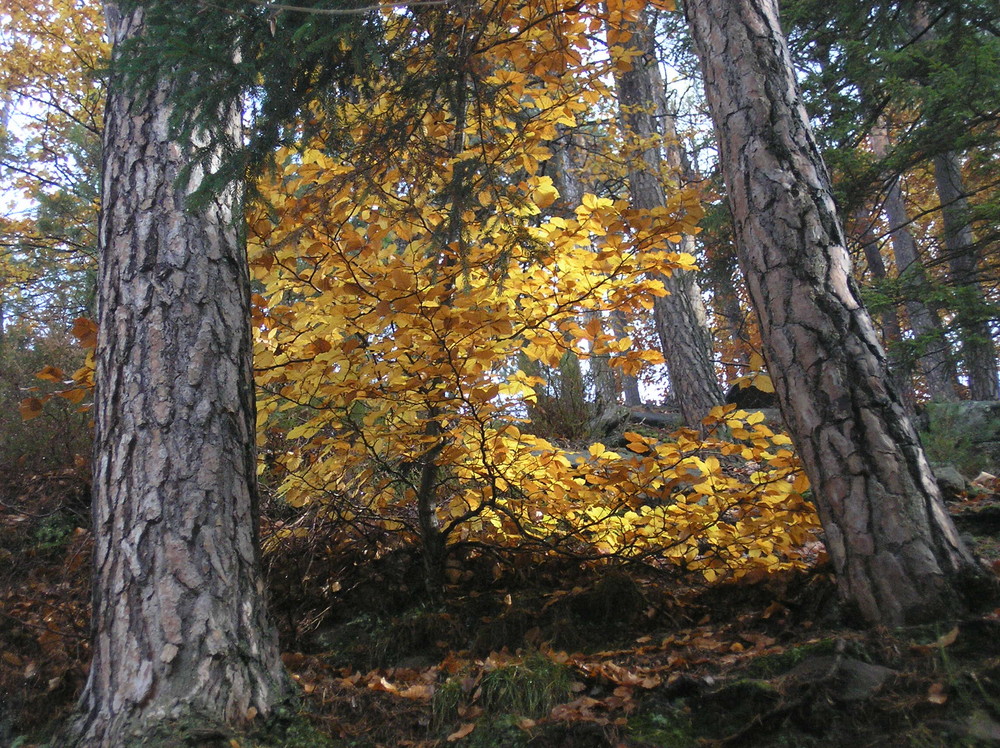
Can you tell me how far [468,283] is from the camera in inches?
114

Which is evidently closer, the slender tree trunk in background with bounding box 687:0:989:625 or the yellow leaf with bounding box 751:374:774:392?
the slender tree trunk in background with bounding box 687:0:989:625

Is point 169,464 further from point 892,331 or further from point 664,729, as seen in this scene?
point 892,331

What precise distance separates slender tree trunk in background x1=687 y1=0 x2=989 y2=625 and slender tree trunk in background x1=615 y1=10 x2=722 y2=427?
431 cm

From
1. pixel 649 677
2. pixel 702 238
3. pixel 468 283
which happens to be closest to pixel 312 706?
pixel 649 677

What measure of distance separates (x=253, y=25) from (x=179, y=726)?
271 cm

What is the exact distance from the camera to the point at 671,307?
7301 millimetres

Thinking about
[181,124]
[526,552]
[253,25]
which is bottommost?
[526,552]

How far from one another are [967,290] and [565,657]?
6.02 metres

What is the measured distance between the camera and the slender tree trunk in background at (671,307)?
7074 mm

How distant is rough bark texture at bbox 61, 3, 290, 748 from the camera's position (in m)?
2.02

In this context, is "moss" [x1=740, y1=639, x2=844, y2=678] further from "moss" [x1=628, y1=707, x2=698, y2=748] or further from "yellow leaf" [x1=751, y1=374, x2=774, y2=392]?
"yellow leaf" [x1=751, y1=374, x2=774, y2=392]

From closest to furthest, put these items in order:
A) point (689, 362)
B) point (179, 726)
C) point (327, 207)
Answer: point (179, 726) < point (327, 207) < point (689, 362)

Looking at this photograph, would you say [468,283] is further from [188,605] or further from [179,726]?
[179,726]

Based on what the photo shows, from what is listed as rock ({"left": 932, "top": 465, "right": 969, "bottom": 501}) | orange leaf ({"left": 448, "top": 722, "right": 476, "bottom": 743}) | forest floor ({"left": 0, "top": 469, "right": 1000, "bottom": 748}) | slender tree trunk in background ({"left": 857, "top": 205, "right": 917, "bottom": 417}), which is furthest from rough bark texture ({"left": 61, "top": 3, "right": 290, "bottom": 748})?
slender tree trunk in background ({"left": 857, "top": 205, "right": 917, "bottom": 417})
